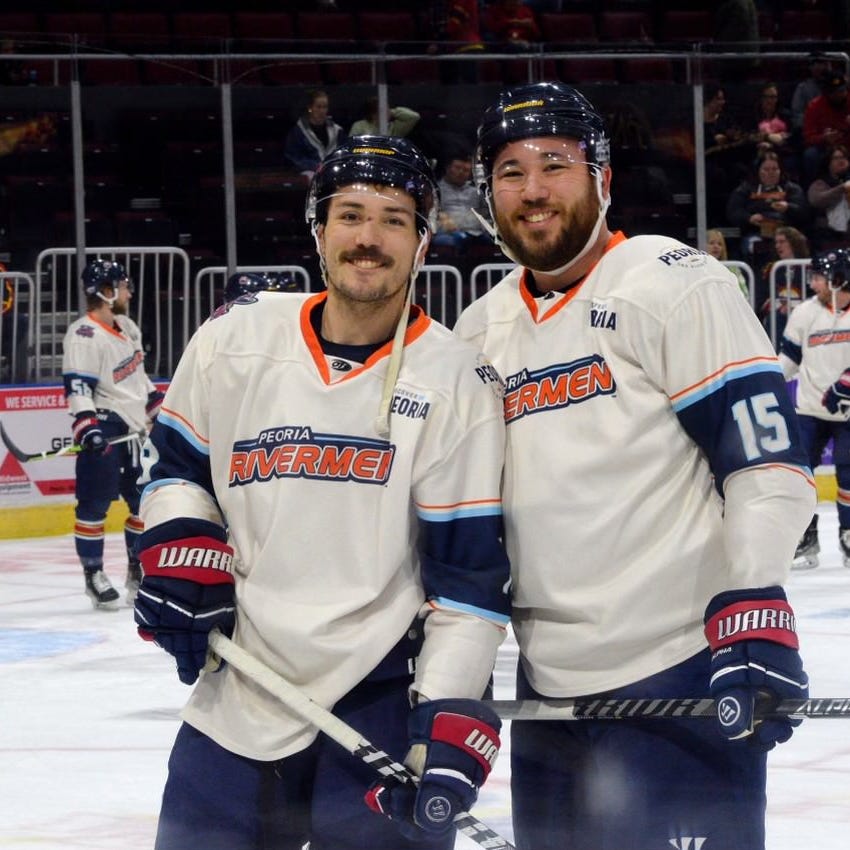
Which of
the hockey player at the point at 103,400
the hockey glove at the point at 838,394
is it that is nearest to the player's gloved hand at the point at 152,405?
the hockey player at the point at 103,400

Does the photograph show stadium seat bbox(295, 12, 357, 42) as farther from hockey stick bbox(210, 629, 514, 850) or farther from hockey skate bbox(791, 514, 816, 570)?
hockey stick bbox(210, 629, 514, 850)

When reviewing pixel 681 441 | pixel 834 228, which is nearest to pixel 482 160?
pixel 681 441

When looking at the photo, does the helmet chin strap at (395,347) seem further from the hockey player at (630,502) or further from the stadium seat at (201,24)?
the stadium seat at (201,24)

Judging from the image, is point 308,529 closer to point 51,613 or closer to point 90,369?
point 51,613

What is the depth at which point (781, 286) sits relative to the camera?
8.57 metres

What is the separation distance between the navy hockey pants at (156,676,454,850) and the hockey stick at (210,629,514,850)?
38 mm

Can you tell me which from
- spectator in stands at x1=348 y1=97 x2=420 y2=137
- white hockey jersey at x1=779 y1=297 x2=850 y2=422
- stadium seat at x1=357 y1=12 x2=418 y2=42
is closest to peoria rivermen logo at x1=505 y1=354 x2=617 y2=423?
white hockey jersey at x1=779 y1=297 x2=850 y2=422

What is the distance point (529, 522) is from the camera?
1.99 m

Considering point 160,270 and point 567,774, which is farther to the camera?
point 160,270

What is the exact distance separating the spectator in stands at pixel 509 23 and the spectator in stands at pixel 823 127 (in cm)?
181

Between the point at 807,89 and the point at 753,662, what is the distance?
821 centimetres

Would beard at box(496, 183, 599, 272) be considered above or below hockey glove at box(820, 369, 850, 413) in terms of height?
above

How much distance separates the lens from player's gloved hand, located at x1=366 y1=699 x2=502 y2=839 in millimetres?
1810

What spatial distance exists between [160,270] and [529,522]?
20.4ft
